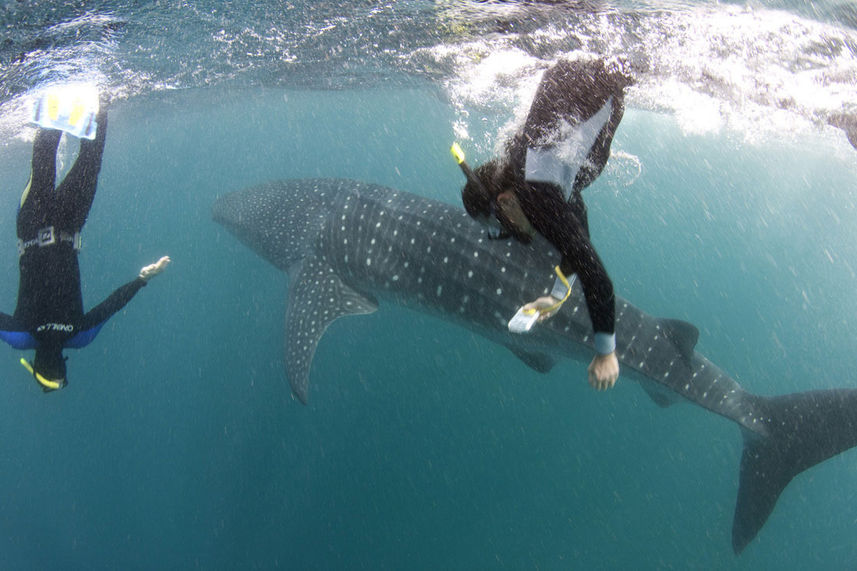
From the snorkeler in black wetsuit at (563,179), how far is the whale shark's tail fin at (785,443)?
3.92 meters

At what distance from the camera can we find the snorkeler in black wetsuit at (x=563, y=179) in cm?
255

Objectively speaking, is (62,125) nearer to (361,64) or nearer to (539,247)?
(539,247)

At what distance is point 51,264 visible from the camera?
226 inches

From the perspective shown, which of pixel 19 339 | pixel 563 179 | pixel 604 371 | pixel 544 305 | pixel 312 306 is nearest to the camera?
pixel 563 179

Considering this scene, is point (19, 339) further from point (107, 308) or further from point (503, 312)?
point (503, 312)

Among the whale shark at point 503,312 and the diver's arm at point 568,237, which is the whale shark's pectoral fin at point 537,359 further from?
the diver's arm at point 568,237

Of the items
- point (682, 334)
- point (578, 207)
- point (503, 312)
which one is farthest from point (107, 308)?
point (682, 334)

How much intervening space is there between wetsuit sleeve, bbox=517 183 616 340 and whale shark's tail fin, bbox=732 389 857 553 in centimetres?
432

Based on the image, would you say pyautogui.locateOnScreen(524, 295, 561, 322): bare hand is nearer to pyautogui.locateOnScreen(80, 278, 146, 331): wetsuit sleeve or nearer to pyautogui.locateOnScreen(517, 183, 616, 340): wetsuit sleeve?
pyautogui.locateOnScreen(517, 183, 616, 340): wetsuit sleeve

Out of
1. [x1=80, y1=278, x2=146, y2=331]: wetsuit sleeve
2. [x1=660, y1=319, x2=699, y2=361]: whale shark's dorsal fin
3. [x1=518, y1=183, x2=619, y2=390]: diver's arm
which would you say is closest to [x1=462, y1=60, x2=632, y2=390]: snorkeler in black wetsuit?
[x1=518, y1=183, x2=619, y2=390]: diver's arm

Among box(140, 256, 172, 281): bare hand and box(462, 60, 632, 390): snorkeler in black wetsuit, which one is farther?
box(140, 256, 172, 281): bare hand

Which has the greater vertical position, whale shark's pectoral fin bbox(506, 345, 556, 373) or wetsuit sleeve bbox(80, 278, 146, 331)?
wetsuit sleeve bbox(80, 278, 146, 331)

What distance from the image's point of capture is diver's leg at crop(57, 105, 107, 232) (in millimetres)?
5852

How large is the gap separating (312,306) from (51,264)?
3.24 metres
